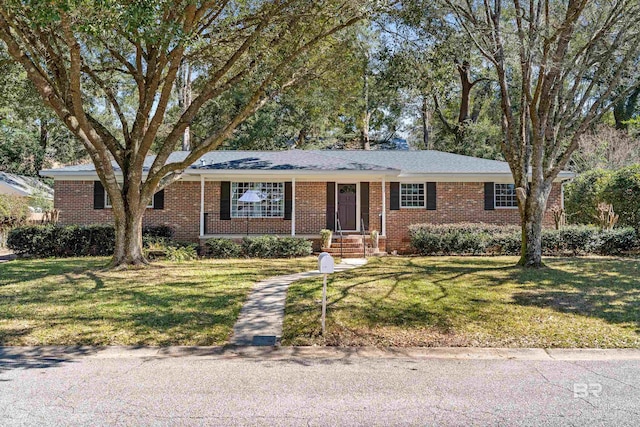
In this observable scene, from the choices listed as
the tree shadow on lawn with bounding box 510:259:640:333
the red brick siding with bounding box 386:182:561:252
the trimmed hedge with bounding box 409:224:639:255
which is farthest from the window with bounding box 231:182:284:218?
the tree shadow on lawn with bounding box 510:259:640:333

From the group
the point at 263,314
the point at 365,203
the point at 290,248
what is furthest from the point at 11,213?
the point at 263,314

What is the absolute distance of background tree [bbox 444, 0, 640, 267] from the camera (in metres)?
9.78

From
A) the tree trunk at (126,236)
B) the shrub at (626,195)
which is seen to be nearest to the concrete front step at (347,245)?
the tree trunk at (126,236)

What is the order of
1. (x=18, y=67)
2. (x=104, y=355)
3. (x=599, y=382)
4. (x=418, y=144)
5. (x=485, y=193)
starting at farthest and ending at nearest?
(x=418, y=144) < (x=485, y=193) < (x=18, y=67) < (x=104, y=355) < (x=599, y=382)

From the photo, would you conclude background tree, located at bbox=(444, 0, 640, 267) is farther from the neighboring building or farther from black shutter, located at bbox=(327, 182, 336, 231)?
the neighboring building

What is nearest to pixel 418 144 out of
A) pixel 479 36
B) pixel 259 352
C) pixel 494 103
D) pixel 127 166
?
pixel 494 103

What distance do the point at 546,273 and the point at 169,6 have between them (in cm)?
957

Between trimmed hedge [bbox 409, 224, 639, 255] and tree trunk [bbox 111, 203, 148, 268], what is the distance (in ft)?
29.7

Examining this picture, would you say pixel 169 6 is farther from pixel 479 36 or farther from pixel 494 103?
pixel 494 103

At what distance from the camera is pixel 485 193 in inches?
657

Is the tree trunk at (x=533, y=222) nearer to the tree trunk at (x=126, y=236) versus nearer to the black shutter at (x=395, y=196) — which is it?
the black shutter at (x=395, y=196)

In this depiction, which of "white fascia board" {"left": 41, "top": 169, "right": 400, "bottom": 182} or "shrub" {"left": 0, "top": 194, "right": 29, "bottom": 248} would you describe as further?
"shrub" {"left": 0, "top": 194, "right": 29, "bottom": 248}

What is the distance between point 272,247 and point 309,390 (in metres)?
10.1

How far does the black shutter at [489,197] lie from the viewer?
16.6m
